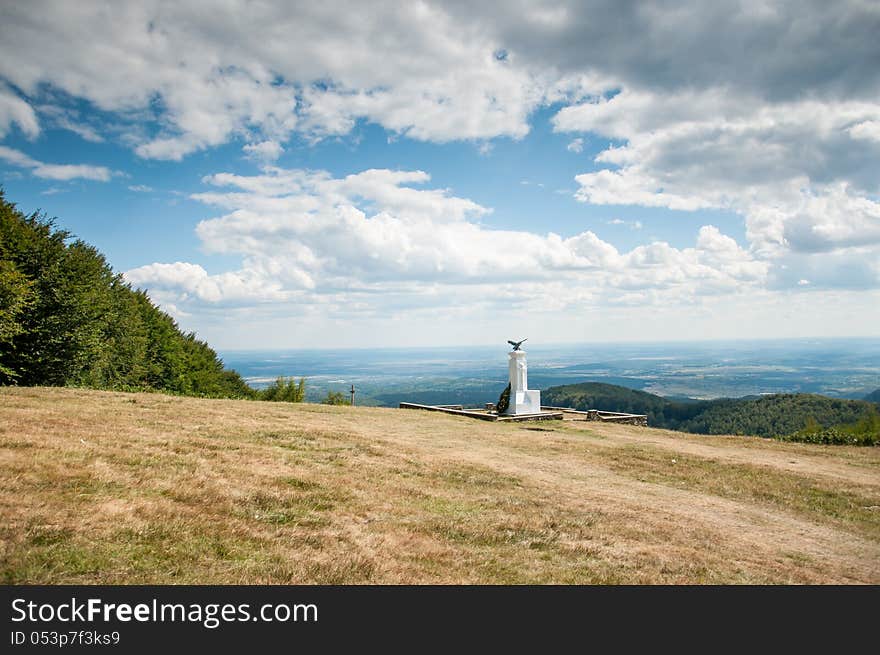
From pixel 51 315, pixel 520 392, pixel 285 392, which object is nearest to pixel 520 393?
pixel 520 392

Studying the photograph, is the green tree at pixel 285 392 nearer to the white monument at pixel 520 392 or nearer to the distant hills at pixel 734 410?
the white monument at pixel 520 392

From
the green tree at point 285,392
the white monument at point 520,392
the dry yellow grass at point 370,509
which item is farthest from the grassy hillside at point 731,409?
the green tree at point 285,392

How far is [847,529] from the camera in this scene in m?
11.5

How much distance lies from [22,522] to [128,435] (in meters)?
6.55

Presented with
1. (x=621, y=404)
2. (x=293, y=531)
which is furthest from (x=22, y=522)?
(x=621, y=404)

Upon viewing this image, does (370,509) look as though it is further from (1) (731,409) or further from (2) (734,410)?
(1) (731,409)

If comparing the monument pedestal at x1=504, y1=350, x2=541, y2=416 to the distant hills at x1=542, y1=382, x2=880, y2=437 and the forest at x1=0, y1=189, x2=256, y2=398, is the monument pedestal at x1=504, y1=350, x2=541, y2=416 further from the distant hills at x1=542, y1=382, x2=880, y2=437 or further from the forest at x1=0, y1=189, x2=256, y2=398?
the forest at x1=0, y1=189, x2=256, y2=398

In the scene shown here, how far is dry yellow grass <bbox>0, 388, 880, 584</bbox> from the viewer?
6.21 meters

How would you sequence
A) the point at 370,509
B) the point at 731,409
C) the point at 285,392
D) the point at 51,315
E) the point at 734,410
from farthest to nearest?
the point at 731,409, the point at 734,410, the point at 285,392, the point at 51,315, the point at 370,509

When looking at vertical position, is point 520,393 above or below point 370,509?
above

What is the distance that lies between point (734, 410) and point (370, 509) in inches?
3496

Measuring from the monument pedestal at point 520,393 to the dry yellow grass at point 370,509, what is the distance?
41.4ft

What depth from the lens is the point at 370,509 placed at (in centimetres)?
904
